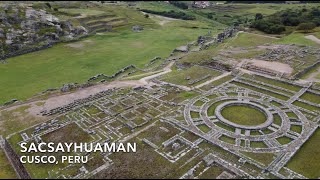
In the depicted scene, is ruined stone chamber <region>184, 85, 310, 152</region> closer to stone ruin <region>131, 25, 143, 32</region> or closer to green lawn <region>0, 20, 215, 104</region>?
green lawn <region>0, 20, 215, 104</region>

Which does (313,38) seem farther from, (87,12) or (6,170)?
(87,12)

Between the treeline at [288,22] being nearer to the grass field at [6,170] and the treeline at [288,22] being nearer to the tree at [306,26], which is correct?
the tree at [306,26]

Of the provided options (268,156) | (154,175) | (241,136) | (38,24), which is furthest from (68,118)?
(38,24)

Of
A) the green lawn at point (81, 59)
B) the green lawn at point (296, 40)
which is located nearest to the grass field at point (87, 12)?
the green lawn at point (81, 59)

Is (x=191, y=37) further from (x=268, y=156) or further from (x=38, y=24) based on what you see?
(x=268, y=156)

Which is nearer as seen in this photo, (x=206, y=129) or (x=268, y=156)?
(x=268, y=156)

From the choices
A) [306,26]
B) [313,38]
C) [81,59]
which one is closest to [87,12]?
[81,59]
